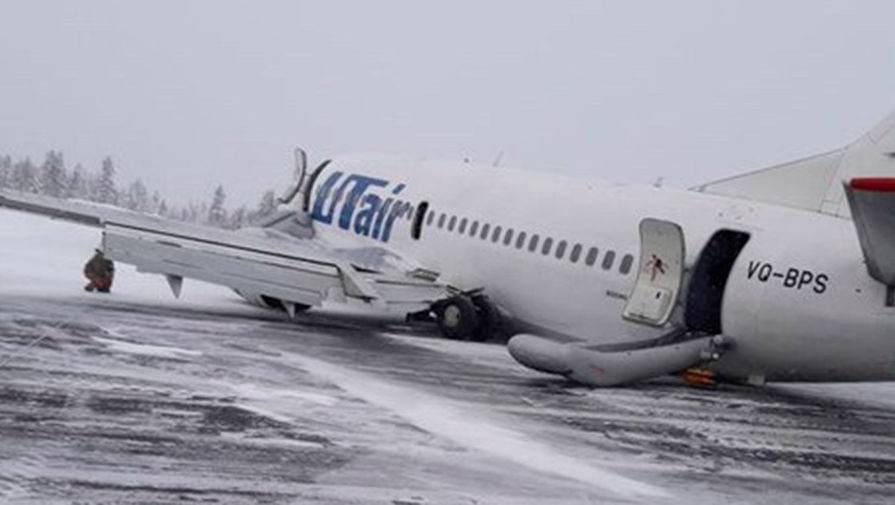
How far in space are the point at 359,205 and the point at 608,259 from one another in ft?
27.9

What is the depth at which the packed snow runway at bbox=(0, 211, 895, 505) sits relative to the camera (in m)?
7.65

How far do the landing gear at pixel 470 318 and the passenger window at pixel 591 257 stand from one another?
2.81 meters

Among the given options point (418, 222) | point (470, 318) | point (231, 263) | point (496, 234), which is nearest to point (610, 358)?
point (470, 318)

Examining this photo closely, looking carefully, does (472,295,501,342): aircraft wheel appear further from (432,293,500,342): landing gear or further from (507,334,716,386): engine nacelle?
(507,334,716,386): engine nacelle

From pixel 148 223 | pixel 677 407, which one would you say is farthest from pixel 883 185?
pixel 148 223

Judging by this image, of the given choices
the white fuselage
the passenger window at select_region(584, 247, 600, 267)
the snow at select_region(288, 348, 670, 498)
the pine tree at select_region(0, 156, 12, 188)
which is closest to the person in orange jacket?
the white fuselage

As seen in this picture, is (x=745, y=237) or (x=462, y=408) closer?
(x=462, y=408)

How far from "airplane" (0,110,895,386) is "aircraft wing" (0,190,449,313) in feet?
0.10

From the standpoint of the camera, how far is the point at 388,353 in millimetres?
16391

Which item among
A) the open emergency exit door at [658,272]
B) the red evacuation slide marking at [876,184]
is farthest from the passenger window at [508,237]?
the red evacuation slide marking at [876,184]

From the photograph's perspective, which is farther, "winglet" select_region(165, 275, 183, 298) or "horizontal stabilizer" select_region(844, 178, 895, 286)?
"winglet" select_region(165, 275, 183, 298)

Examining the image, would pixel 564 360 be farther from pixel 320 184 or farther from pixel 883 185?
pixel 320 184

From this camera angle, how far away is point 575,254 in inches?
713

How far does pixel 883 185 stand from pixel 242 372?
7.01 meters
